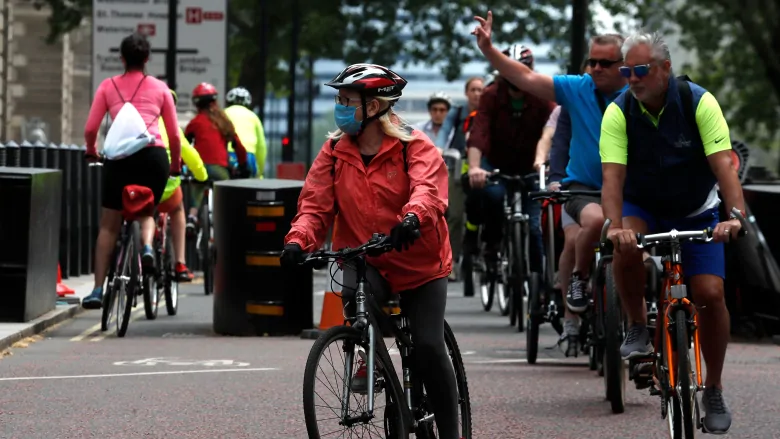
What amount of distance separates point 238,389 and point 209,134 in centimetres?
836

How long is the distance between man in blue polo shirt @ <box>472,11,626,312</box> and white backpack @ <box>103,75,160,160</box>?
3363 mm

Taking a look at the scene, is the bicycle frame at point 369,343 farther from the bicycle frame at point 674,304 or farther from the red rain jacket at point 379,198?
the bicycle frame at point 674,304

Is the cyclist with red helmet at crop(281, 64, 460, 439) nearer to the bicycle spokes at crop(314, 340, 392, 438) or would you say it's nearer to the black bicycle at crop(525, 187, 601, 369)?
the bicycle spokes at crop(314, 340, 392, 438)

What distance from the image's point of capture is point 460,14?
42.8 metres

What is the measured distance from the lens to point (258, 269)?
13305mm

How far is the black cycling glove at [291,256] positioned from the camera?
6227 millimetres

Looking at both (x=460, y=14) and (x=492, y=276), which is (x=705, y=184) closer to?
(x=492, y=276)

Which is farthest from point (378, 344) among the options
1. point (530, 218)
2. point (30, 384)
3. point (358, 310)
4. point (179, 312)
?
point (179, 312)

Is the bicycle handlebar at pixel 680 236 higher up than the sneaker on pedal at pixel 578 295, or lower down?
higher up

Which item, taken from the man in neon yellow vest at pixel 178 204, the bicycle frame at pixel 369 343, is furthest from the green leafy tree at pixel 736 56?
the bicycle frame at pixel 369 343

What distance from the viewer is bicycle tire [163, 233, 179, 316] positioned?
578 inches

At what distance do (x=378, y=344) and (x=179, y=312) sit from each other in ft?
30.6

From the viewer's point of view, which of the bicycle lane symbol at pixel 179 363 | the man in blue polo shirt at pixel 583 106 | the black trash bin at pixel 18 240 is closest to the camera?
the man in blue polo shirt at pixel 583 106

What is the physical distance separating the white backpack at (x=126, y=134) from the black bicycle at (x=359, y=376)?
649cm
